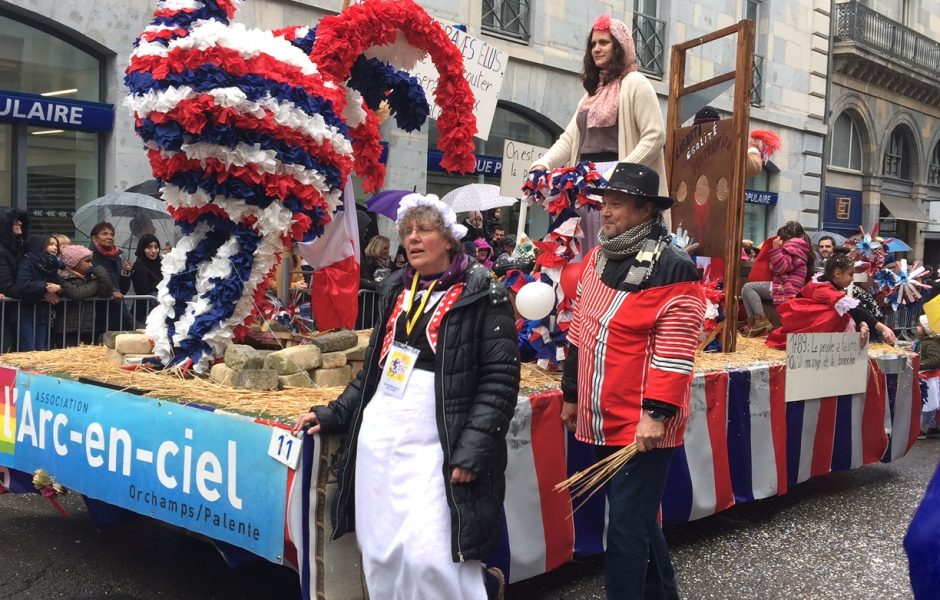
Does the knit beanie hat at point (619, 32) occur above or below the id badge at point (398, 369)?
above

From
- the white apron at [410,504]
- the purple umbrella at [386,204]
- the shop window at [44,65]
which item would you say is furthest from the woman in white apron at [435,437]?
the shop window at [44,65]

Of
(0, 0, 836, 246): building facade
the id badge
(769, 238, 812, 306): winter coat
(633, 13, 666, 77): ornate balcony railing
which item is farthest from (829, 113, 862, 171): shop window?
the id badge

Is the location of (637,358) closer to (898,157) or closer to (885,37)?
(885,37)

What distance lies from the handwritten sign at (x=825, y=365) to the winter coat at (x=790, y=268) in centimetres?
120

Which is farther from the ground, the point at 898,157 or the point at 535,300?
the point at 898,157

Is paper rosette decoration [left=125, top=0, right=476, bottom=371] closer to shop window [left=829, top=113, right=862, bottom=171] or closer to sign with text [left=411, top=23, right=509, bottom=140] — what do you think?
sign with text [left=411, top=23, right=509, bottom=140]

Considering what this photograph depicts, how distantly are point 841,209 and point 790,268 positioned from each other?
16936 mm

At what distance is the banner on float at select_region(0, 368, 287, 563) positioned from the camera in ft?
11.3

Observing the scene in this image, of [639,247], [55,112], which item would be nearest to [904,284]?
[639,247]

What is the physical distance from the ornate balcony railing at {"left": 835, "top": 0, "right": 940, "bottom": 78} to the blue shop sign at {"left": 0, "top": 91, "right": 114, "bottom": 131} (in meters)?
17.7

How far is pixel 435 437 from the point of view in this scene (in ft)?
10.2

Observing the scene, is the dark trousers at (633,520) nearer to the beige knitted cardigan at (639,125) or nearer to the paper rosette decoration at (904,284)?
the beige knitted cardigan at (639,125)

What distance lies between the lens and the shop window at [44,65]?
10.1 m

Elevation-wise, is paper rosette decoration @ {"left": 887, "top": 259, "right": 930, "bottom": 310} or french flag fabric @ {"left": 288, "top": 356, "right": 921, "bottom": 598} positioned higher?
paper rosette decoration @ {"left": 887, "top": 259, "right": 930, "bottom": 310}
